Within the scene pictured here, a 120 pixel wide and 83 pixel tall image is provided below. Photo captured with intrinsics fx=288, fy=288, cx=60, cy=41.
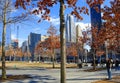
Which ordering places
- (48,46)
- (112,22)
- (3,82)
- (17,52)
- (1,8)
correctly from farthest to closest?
1. (17,52)
2. (48,46)
3. (112,22)
4. (1,8)
5. (3,82)

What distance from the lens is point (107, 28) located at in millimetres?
29156

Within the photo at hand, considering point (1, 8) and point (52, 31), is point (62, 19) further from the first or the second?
point (52, 31)

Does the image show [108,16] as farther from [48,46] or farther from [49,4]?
[48,46]

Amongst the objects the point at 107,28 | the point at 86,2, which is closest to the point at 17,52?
the point at 107,28

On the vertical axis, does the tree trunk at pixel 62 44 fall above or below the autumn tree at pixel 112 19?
below

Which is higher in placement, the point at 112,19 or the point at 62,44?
the point at 112,19

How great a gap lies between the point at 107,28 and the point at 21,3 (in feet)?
59.5

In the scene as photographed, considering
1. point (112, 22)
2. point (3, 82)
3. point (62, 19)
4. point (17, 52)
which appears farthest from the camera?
point (17, 52)

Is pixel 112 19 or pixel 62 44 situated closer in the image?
pixel 62 44

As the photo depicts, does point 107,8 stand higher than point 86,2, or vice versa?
point 107,8

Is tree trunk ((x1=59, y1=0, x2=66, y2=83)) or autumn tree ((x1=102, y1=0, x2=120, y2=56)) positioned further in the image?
autumn tree ((x1=102, y1=0, x2=120, y2=56))

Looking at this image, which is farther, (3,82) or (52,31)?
(52,31)

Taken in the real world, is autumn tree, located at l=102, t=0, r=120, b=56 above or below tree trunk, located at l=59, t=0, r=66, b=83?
above

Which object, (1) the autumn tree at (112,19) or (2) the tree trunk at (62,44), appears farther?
(1) the autumn tree at (112,19)
